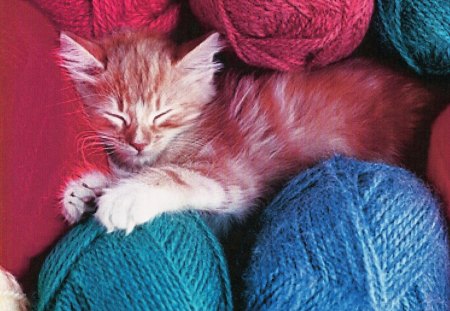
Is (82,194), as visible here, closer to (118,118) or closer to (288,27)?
(118,118)

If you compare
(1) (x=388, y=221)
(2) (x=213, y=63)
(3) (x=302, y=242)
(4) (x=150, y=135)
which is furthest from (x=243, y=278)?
(2) (x=213, y=63)

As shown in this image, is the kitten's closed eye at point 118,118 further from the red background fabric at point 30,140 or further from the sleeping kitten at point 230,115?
the red background fabric at point 30,140

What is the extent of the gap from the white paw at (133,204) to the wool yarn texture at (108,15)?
265mm

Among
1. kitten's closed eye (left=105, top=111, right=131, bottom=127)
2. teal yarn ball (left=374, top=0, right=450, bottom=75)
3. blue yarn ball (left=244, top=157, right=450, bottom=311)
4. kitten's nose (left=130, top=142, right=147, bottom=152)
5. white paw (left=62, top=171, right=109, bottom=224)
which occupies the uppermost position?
teal yarn ball (left=374, top=0, right=450, bottom=75)

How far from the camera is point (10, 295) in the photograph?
0.75m

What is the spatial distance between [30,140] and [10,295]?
208mm

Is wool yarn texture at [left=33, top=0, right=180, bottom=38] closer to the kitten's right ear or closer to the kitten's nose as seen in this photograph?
the kitten's right ear

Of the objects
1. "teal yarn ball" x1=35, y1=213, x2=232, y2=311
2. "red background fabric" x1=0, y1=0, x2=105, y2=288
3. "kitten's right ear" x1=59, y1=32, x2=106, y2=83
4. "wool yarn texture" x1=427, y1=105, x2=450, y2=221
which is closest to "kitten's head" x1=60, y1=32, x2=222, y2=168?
"kitten's right ear" x1=59, y1=32, x2=106, y2=83

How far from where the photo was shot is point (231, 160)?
3.21 feet

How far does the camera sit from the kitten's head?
3.22ft

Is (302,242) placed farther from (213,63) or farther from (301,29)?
(213,63)

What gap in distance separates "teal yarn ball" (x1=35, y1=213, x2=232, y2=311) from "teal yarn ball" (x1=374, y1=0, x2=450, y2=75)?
442 mm

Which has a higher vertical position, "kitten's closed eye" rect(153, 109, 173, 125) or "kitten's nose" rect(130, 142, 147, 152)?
"kitten's closed eye" rect(153, 109, 173, 125)

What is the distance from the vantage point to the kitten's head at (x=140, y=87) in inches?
38.6
